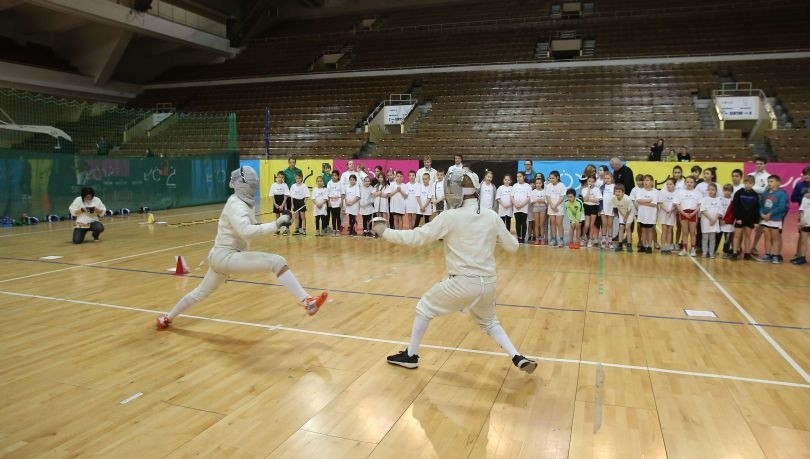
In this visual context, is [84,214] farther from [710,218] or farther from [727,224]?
[727,224]

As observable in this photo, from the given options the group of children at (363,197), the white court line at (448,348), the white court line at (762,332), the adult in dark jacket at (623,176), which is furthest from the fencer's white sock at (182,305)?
the adult in dark jacket at (623,176)

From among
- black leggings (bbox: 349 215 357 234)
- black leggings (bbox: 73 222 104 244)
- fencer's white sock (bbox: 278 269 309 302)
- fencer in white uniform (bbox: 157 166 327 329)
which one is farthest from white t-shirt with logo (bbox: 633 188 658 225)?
black leggings (bbox: 73 222 104 244)

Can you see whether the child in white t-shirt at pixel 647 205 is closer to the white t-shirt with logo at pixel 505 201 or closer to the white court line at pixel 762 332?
the white court line at pixel 762 332

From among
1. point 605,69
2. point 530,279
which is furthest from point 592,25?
point 530,279

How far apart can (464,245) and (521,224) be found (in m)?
7.15

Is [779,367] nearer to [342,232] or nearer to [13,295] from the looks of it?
[13,295]

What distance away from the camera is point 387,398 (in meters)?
3.61

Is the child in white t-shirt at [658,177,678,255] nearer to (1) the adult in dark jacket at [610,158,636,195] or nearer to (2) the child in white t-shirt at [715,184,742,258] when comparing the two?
(1) the adult in dark jacket at [610,158,636,195]

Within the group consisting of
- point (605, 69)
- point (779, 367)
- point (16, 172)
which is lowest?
point (779, 367)

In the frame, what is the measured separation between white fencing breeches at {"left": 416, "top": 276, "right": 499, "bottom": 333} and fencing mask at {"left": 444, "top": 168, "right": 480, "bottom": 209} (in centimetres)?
57

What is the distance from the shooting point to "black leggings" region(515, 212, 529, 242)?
35.0 ft

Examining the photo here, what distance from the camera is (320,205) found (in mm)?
11625

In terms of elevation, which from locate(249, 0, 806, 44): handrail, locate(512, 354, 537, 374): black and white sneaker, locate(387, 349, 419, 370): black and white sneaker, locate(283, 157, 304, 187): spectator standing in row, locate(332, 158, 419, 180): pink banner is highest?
locate(249, 0, 806, 44): handrail

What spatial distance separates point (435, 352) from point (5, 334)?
3.90 m
